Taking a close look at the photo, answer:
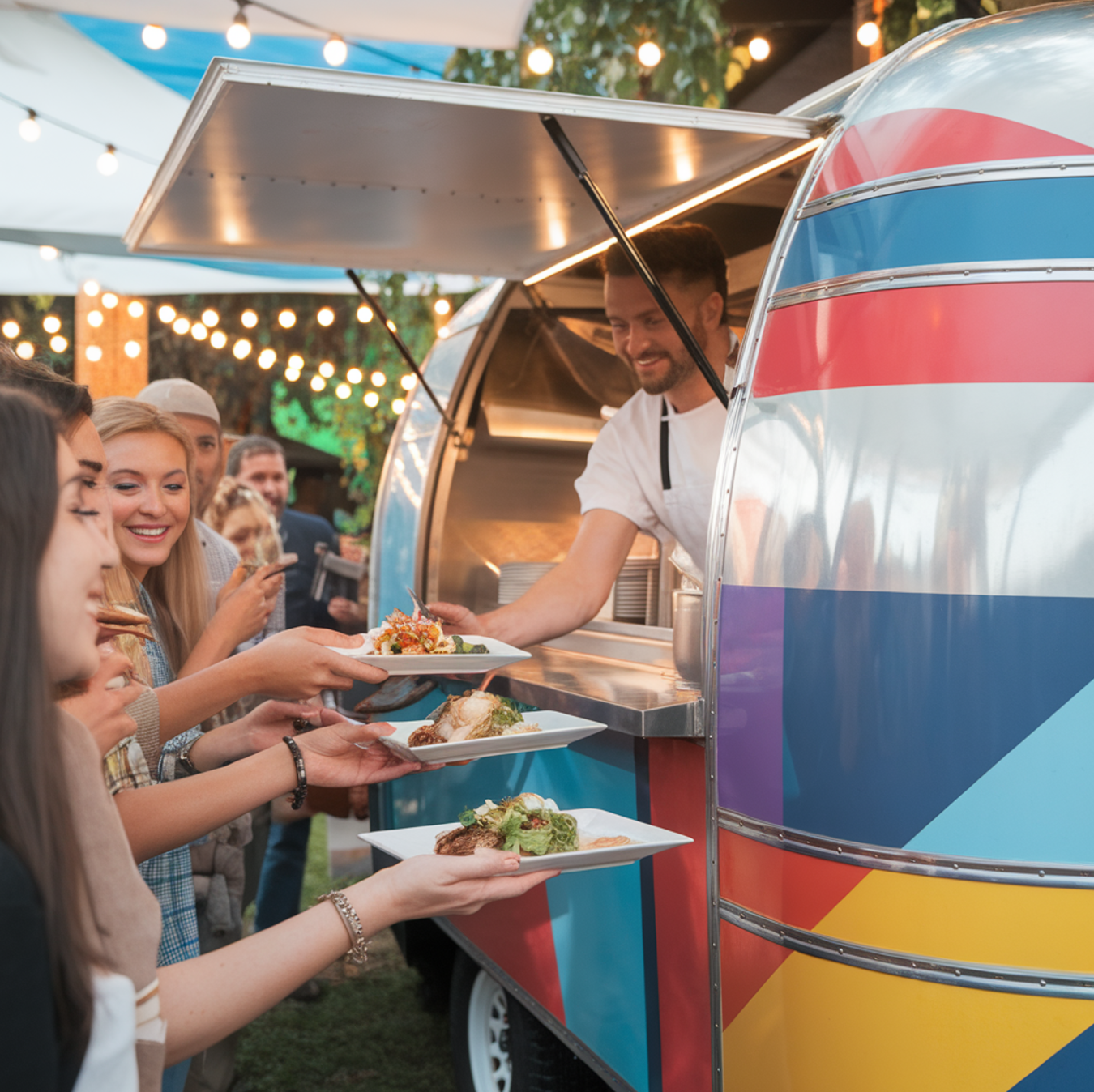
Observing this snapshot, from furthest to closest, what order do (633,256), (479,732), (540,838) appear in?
1. (633,256)
2. (479,732)
3. (540,838)

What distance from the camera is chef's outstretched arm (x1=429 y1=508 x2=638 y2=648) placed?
112 inches

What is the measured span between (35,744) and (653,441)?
7.39 feet

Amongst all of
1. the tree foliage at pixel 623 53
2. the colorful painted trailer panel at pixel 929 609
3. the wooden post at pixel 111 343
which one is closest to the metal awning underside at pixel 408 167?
the colorful painted trailer panel at pixel 929 609

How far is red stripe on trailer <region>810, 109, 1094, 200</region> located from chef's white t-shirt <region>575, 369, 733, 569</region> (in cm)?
113

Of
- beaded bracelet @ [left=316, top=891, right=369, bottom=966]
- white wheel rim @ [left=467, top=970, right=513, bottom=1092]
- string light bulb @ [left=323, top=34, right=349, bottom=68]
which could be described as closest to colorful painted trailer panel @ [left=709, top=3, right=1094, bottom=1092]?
beaded bracelet @ [left=316, top=891, right=369, bottom=966]

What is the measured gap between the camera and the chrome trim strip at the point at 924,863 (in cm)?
148

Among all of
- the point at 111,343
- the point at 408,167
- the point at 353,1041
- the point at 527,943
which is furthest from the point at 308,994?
the point at 111,343

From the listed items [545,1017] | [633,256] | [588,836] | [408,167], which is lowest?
[545,1017]

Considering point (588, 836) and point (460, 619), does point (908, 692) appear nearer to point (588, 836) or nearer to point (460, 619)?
point (588, 836)

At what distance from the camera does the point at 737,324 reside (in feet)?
12.9

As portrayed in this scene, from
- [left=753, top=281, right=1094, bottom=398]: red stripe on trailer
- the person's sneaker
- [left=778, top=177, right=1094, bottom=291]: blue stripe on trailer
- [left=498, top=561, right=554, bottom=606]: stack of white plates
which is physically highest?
[left=778, top=177, right=1094, bottom=291]: blue stripe on trailer

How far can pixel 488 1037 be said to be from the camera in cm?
327

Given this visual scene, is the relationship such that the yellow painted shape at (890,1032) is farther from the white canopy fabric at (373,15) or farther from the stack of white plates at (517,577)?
the white canopy fabric at (373,15)

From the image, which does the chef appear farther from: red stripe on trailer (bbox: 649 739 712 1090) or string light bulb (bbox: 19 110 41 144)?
string light bulb (bbox: 19 110 41 144)
